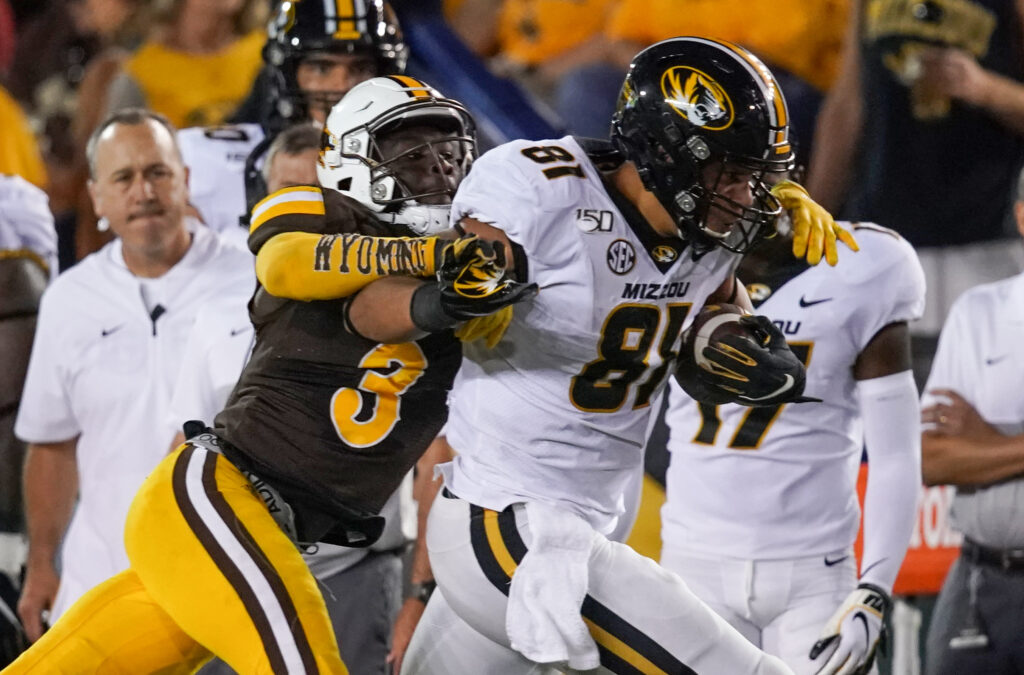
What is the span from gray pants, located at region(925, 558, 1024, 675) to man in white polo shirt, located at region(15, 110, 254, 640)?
1963 mm

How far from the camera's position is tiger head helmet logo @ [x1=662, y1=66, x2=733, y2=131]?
9.28 ft

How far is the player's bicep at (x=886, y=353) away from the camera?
347 cm

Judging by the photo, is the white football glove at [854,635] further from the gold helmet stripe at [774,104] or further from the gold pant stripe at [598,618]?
the gold helmet stripe at [774,104]

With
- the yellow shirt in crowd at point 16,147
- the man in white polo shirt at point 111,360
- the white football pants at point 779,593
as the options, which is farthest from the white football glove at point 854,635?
the yellow shirt in crowd at point 16,147

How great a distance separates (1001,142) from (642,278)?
2.72 metres

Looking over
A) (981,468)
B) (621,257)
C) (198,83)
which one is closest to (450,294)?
(621,257)

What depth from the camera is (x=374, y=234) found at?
308 centimetres

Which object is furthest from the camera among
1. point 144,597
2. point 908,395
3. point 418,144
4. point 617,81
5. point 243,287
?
point 617,81

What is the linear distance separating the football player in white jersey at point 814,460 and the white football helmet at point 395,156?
794mm

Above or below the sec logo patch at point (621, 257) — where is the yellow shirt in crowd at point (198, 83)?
below

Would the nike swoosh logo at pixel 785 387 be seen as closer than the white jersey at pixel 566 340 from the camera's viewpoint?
No

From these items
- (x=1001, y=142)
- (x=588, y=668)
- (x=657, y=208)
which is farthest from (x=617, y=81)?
(x=588, y=668)

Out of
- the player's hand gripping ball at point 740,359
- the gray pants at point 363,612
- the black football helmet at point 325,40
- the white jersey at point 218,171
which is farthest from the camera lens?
the white jersey at point 218,171

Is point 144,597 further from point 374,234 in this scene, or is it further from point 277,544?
point 374,234
